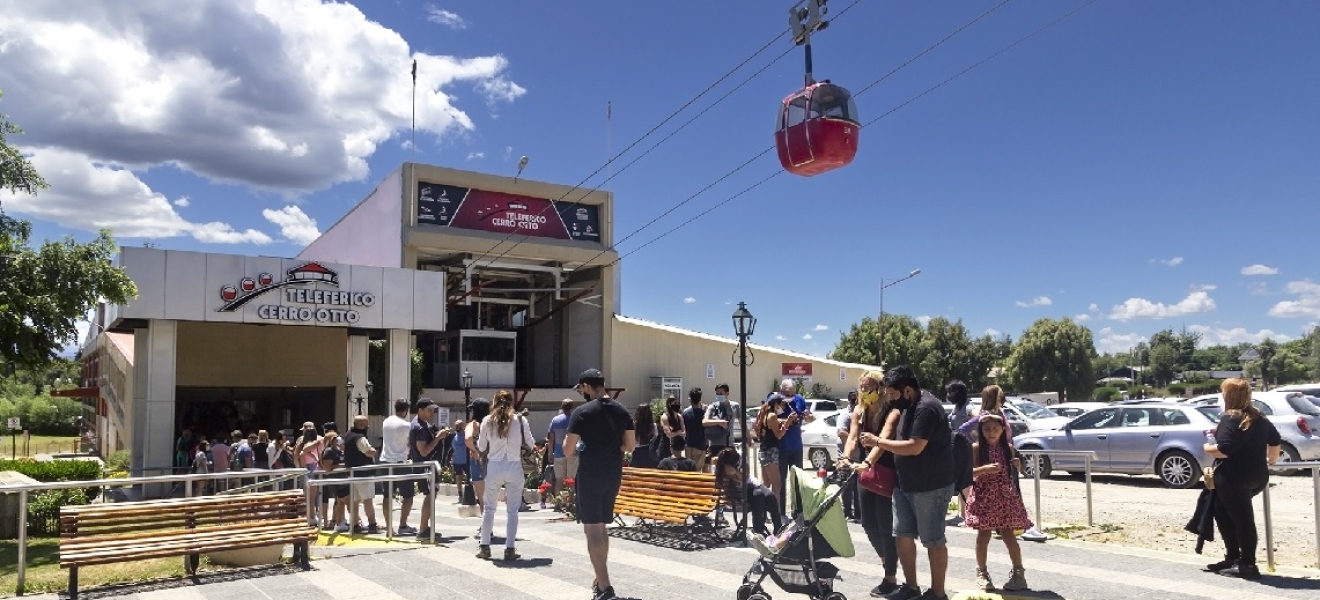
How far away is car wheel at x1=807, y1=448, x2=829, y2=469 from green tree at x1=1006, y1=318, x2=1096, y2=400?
47.2 m

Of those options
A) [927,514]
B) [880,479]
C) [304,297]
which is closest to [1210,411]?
[880,479]

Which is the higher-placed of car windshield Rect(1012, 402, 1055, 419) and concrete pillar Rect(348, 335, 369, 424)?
concrete pillar Rect(348, 335, 369, 424)

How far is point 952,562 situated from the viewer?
8.78 metres

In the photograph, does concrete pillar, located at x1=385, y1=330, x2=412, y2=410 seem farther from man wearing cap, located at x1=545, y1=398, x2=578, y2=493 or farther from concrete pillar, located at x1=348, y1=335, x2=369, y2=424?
man wearing cap, located at x1=545, y1=398, x2=578, y2=493

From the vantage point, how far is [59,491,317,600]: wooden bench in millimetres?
7656

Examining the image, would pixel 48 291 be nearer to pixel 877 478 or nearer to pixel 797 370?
pixel 877 478

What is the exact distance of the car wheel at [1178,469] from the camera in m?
15.2

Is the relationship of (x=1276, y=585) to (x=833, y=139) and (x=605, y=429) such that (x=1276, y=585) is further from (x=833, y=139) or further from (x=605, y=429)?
(x=833, y=139)

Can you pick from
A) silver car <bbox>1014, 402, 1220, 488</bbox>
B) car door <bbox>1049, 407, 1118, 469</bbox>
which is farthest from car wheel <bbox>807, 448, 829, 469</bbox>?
car door <bbox>1049, 407, 1118, 469</bbox>

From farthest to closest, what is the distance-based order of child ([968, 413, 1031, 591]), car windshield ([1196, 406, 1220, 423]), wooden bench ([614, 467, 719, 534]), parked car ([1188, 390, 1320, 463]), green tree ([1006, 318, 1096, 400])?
green tree ([1006, 318, 1096, 400]) < parked car ([1188, 390, 1320, 463]) < car windshield ([1196, 406, 1220, 423]) < wooden bench ([614, 467, 719, 534]) < child ([968, 413, 1031, 591])

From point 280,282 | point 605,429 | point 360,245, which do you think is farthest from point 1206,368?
point 605,429

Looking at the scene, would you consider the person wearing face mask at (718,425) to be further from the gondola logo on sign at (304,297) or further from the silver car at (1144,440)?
the gondola logo on sign at (304,297)

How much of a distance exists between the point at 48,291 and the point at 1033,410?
1913cm

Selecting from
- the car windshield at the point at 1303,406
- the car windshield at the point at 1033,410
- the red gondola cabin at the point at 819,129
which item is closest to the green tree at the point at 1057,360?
the car windshield at the point at 1033,410
